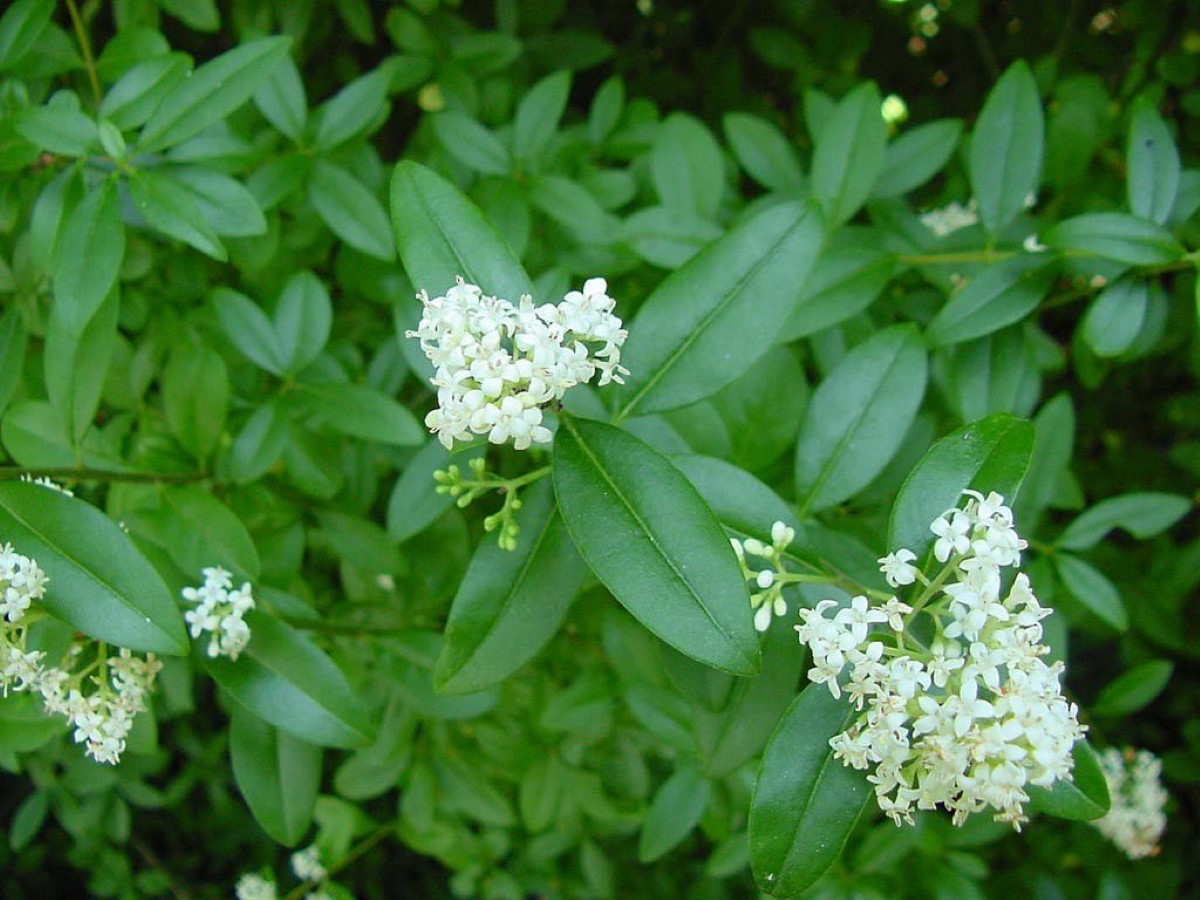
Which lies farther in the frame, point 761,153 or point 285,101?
point 761,153

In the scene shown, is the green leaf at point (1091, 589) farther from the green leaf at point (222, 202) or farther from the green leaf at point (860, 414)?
the green leaf at point (222, 202)

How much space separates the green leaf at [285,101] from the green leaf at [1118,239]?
5.96 feet

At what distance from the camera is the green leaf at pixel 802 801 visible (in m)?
1.39

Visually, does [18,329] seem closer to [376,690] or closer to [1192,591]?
[376,690]

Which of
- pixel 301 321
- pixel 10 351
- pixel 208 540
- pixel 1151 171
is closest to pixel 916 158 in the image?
pixel 1151 171

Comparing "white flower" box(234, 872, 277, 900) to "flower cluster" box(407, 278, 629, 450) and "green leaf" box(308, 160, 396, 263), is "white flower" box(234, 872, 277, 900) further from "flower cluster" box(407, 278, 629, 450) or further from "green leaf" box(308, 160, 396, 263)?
"flower cluster" box(407, 278, 629, 450)

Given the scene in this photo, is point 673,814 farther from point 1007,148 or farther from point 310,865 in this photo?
point 1007,148

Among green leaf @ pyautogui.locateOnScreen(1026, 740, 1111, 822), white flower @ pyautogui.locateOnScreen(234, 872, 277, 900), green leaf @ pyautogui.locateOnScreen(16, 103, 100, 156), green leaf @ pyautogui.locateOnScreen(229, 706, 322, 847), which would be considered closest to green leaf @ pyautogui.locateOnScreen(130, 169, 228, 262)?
green leaf @ pyautogui.locateOnScreen(16, 103, 100, 156)

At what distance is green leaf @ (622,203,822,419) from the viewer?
1.66 metres

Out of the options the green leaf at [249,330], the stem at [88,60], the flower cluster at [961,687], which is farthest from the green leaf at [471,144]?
the flower cluster at [961,687]

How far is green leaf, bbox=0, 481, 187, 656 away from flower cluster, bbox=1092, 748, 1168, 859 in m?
2.83

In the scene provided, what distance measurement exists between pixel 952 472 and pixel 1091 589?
1172mm

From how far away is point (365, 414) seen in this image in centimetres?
218

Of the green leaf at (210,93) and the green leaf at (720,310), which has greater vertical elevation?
the green leaf at (210,93)
